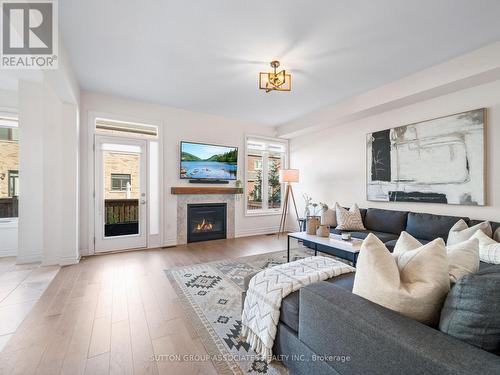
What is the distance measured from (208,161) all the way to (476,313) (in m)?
4.51

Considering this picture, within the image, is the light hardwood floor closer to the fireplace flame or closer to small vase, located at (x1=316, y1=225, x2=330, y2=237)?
the fireplace flame

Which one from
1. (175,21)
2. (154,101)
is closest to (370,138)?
(175,21)

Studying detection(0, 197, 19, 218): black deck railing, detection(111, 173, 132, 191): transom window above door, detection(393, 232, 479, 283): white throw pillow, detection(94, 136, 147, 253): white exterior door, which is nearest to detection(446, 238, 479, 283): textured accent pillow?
detection(393, 232, 479, 283): white throw pillow

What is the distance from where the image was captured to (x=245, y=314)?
1.72 metres

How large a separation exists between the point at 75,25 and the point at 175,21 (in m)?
1.00

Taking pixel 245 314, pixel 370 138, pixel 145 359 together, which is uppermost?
pixel 370 138

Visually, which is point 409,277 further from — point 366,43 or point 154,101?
point 154,101

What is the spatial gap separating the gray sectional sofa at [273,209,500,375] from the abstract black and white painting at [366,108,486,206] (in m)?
2.70

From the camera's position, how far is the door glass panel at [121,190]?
400 cm

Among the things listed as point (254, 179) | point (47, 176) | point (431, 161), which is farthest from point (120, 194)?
point (431, 161)

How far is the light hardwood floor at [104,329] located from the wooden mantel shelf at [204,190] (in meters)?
1.67

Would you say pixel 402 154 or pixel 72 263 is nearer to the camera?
pixel 72 263

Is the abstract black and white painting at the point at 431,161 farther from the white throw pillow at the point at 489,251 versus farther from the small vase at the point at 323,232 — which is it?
the small vase at the point at 323,232

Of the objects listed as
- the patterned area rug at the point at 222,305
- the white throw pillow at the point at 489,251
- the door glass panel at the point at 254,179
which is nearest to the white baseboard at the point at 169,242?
the patterned area rug at the point at 222,305
